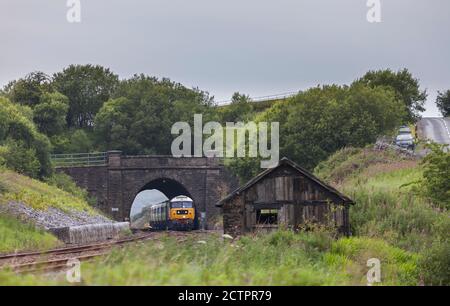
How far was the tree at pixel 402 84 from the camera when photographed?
87.0m

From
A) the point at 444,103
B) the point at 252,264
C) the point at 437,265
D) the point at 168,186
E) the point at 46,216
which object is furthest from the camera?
the point at 444,103

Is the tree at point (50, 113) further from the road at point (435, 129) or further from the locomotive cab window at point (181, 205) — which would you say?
the road at point (435, 129)

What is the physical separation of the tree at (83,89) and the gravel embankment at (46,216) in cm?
4342

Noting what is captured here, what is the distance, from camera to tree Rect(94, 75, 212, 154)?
88562 mm

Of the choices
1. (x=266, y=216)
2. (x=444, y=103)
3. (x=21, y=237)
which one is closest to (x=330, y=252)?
(x=266, y=216)

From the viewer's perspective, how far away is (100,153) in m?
82.6

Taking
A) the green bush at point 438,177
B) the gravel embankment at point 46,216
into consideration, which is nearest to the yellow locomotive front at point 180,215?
the gravel embankment at point 46,216

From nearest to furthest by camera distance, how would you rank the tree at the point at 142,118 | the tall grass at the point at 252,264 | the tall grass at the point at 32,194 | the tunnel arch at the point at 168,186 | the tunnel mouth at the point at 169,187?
the tall grass at the point at 252,264 < the tall grass at the point at 32,194 < the tunnel mouth at the point at 169,187 < the tunnel arch at the point at 168,186 < the tree at the point at 142,118

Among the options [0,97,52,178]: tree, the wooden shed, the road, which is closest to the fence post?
[0,97,52,178]: tree

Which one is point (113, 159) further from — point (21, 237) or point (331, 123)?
point (21, 237)

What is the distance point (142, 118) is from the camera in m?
88.8

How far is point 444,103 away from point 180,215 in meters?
62.0
